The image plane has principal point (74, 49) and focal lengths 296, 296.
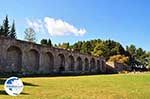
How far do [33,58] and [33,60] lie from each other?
0.36 m

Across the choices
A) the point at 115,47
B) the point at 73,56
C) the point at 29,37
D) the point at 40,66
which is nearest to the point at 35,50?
the point at 40,66

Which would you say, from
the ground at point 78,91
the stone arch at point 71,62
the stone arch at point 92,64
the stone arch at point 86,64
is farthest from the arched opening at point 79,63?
the ground at point 78,91

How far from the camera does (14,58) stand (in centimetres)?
3494

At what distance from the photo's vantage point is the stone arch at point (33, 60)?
124 ft

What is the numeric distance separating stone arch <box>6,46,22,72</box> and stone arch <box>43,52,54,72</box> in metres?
6.56

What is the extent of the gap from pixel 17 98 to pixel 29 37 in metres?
69.0

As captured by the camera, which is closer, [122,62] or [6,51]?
[6,51]

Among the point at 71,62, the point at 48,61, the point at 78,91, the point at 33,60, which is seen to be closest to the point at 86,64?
the point at 71,62

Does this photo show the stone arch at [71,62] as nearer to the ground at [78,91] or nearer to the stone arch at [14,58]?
the stone arch at [14,58]

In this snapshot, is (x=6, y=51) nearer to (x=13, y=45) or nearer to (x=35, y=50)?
(x=13, y=45)

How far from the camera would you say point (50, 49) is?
4281cm

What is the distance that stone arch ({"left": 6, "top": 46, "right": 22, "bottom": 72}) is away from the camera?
33906mm

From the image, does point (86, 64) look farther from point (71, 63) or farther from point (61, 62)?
point (61, 62)

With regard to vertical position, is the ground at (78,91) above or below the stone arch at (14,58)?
below
